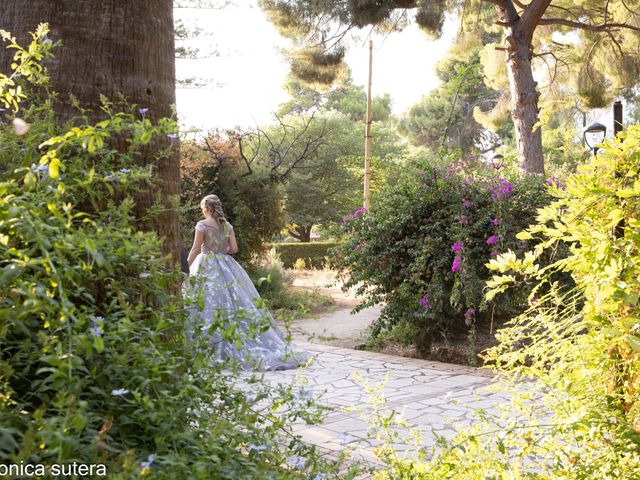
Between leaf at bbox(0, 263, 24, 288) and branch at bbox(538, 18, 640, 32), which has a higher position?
branch at bbox(538, 18, 640, 32)

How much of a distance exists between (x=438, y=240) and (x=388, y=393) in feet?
7.49

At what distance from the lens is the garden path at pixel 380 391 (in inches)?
168

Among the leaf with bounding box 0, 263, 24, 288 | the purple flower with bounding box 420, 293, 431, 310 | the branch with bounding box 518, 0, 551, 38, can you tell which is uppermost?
the branch with bounding box 518, 0, 551, 38

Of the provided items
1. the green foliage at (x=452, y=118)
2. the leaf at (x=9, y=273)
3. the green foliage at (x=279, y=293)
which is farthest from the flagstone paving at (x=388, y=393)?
the green foliage at (x=452, y=118)

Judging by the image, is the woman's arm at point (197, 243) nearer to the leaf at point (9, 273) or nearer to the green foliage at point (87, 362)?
the green foliage at point (87, 362)

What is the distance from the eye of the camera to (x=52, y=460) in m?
1.31

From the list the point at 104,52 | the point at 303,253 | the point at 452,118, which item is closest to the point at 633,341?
the point at 104,52

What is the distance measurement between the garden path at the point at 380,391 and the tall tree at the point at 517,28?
5855 mm

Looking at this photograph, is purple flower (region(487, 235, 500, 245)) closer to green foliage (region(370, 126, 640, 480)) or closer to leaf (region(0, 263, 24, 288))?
green foliage (region(370, 126, 640, 480))

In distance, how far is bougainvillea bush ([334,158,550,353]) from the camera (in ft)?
23.4

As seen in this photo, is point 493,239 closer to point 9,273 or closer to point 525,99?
point 525,99

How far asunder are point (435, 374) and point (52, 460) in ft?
18.7

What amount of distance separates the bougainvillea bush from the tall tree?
425 cm

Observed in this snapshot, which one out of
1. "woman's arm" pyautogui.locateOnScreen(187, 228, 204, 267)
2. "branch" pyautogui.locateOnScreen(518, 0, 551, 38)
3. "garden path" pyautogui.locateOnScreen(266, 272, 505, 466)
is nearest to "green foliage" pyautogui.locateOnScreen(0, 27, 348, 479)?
"garden path" pyautogui.locateOnScreen(266, 272, 505, 466)
